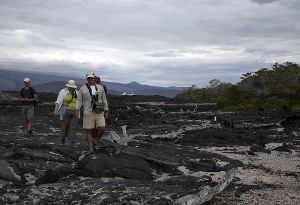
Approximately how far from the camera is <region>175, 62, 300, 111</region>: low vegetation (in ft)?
112

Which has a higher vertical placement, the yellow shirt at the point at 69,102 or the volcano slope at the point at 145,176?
the yellow shirt at the point at 69,102

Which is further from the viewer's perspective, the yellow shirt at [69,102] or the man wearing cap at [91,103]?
the yellow shirt at [69,102]

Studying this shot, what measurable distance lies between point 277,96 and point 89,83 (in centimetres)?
2743

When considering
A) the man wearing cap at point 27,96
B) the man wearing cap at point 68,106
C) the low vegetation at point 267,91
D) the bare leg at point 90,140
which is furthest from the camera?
the low vegetation at point 267,91

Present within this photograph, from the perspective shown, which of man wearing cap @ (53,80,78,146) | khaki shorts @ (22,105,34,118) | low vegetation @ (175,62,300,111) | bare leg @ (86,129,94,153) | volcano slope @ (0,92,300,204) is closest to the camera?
volcano slope @ (0,92,300,204)

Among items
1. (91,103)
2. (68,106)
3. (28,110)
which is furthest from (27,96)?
(91,103)

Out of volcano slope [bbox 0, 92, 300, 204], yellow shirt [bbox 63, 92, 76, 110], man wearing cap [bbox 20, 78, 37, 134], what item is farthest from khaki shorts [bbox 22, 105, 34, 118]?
yellow shirt [bbox 63, 92, 76, 110]

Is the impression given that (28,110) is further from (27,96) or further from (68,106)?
(68,106)

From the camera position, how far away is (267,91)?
35125 mm

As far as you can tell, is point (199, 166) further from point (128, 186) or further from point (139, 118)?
point (139, 118)

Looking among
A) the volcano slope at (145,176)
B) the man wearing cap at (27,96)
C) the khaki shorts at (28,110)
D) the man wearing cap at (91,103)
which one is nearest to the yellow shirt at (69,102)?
the volcano slope at (145,176)

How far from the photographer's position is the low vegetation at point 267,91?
1342 inches

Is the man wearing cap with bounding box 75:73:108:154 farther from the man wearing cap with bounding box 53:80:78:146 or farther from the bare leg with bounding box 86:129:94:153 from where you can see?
the man wearing cap with bounding box 53:80:78:146

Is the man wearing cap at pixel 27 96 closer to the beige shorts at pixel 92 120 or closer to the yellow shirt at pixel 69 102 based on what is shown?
the yellow shirt at pixel 69 102
